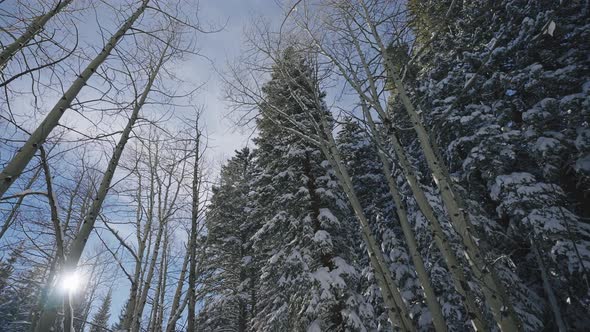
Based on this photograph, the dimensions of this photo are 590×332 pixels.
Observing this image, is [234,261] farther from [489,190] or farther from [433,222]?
[433,222]

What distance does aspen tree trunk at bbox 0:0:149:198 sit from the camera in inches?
87.3

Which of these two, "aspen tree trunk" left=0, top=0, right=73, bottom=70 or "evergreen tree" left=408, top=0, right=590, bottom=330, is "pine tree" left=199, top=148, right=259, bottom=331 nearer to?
"evergreen tree" left=408, top=0, right=590, bottom=330

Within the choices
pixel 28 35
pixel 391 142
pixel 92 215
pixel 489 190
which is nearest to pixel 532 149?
pixel 489 190

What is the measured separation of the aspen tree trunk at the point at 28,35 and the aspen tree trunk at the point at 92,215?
1356 millimetres

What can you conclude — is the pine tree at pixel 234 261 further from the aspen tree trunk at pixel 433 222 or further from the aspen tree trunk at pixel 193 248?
the aspen tree trunk at pixel 433 222

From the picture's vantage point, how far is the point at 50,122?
2.58m

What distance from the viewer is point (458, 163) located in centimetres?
1054

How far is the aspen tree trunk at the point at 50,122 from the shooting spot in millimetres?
2219

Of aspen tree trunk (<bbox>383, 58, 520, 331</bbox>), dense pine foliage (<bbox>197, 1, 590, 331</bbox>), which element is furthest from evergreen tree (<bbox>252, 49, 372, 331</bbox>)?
aspen tree trunk (<bbox>383, 58, 520, 331</bbox>)

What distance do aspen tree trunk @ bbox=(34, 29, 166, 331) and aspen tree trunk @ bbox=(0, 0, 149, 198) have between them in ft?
2.81

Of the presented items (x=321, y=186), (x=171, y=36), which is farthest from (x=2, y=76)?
(x=321, y=186)

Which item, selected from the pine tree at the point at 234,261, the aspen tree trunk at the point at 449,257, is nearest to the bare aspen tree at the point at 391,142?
the aspen tree trunk at the point at 449,257

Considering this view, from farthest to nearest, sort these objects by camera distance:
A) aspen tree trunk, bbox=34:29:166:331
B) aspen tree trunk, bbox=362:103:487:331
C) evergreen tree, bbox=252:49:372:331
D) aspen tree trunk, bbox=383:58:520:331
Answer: evergreen tree, bbox=252:49:372:331
aspen tree trunk, bbox=362:103:487:331
aspen tree trunk, bbox=383:58:520:331
aspen tree trunk, bbox=34:29:166:331

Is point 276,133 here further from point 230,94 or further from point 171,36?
point 171,36
